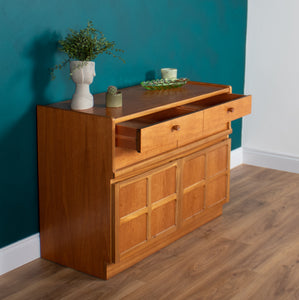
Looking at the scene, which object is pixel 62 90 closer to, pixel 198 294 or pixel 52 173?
pixel 52 173

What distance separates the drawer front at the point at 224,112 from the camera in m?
2.82

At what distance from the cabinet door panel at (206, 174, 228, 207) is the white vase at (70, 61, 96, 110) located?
0.98m

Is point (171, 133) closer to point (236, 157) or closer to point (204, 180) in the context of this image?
point (204, 180)

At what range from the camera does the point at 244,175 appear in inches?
159

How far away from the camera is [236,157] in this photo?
4266 mm

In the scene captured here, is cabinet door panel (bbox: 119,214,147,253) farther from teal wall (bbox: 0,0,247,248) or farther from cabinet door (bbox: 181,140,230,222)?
teal wall (bbox: 0,0,247,248)

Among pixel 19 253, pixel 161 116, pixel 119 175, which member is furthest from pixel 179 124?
pixel 19 253

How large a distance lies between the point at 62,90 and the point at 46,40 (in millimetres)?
265

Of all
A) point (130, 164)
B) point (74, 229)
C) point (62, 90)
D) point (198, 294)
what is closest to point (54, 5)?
point (62, 90)

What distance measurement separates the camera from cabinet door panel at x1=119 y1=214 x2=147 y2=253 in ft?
8.20

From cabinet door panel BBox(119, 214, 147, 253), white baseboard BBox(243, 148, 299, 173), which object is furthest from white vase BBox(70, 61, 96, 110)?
white baseboard BBox(243, 148, 299, 173)

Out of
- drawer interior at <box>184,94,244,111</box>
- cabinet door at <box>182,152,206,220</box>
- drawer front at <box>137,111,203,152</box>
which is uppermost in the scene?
drawer interior at <box>184,94,244,111</box>

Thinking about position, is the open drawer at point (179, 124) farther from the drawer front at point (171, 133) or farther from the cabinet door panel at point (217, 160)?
the cabinet door panel at point (217, 160)

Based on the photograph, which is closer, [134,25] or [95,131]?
[95,131]
